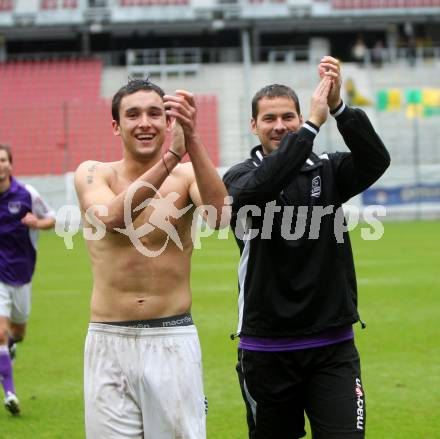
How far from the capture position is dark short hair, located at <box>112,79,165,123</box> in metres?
4.41

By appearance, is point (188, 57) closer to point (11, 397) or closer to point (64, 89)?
point (64, 89)

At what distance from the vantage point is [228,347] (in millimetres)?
10289

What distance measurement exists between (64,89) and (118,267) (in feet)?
113

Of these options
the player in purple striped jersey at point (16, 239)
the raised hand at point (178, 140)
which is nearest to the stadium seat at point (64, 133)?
the player in purple striped jersey at point (16, 239)

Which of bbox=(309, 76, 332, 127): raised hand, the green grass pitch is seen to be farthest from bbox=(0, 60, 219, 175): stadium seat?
bbox=(309, 76, 332, 127): raised hand

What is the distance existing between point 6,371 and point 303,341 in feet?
11.7

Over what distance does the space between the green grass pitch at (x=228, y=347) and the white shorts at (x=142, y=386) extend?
106 inches

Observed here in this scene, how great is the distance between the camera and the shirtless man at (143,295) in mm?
4309

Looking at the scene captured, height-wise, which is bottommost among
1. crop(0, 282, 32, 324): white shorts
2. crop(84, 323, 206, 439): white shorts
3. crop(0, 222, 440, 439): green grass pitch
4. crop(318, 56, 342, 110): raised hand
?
crop(0, 222, 440, 439): green grass pitch

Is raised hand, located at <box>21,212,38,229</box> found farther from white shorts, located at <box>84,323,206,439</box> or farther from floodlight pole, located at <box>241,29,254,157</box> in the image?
floodlight pole, located at <box>241,29,254,157</box>

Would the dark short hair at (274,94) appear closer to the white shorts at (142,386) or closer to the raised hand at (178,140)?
the raised hand at (178,140)

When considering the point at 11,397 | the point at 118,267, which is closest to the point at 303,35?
the point at 11,397

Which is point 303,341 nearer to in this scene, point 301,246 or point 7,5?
point 301,246

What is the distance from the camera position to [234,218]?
5.04 m
